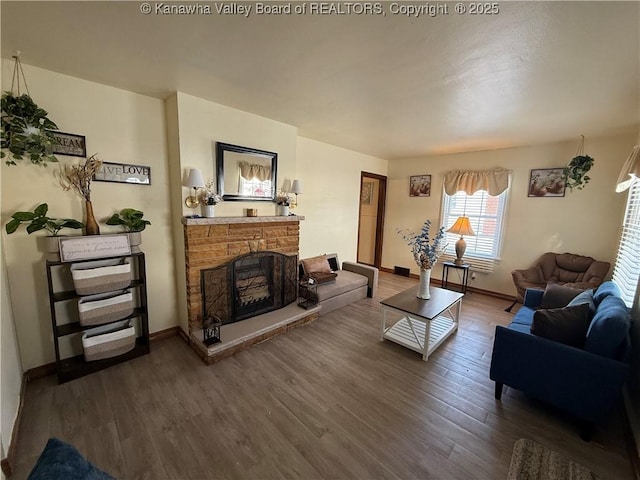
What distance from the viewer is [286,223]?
336cm

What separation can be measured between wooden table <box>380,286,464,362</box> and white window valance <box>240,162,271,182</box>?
1.98 meters

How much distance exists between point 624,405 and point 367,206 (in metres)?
4.57

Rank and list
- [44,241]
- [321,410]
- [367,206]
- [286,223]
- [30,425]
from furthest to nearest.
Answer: [367,206]
[286,223]
[44,241]
[321,410]
[30,425]

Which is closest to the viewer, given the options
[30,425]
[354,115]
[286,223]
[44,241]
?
[30,425]

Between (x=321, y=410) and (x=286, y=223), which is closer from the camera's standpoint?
(x=321, y=410)

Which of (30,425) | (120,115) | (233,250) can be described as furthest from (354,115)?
(30,425)

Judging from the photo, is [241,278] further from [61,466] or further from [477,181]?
[477,181]

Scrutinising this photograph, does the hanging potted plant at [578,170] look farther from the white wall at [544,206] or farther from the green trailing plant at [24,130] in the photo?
the green trailing plant at [24,130]

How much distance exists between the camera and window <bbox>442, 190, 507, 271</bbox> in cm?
434

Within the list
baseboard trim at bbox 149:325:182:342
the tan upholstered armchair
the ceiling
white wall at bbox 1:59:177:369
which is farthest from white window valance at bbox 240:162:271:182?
the tan upholstered armchair

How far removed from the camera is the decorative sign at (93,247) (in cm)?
197

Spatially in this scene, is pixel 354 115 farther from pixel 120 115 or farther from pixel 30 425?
pixel 30 425

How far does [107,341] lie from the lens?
221 centimetres

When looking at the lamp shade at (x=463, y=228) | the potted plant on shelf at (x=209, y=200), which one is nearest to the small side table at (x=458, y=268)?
the lamp shade at (x=463, y=228)
